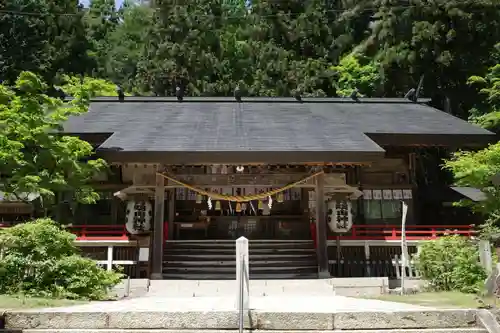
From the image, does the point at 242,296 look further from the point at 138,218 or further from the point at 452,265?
the point at 138,218

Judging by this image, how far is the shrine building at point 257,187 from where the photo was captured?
1312cm

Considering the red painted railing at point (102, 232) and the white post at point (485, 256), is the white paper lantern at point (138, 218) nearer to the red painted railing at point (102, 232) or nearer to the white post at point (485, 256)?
the red painted railing at point (102, 232)

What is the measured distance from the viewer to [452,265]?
10.0 meters

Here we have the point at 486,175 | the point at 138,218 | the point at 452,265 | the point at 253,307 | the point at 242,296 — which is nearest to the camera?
the point at 242,296

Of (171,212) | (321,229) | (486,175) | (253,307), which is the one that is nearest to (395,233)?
(321,229)

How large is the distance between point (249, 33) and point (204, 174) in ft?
84.1

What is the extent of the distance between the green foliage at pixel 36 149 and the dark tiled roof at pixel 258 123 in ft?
4.27

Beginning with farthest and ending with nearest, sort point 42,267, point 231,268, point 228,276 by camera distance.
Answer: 1. point 231,268
2. point 228,276
3. point 42,267

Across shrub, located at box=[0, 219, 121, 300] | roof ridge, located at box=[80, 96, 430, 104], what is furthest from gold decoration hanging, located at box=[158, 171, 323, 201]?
roof ridge, located at box=[80, 96, 430, 104]

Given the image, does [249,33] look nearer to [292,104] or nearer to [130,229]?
[292,104]

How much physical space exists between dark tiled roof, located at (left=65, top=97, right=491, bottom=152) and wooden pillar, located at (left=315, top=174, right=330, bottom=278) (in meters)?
1.22

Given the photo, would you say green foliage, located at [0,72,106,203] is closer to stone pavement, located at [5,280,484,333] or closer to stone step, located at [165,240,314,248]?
stone step, located at [165,240,314,248]

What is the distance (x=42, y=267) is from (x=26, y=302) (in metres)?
1.54

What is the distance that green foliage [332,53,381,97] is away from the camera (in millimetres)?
30266
